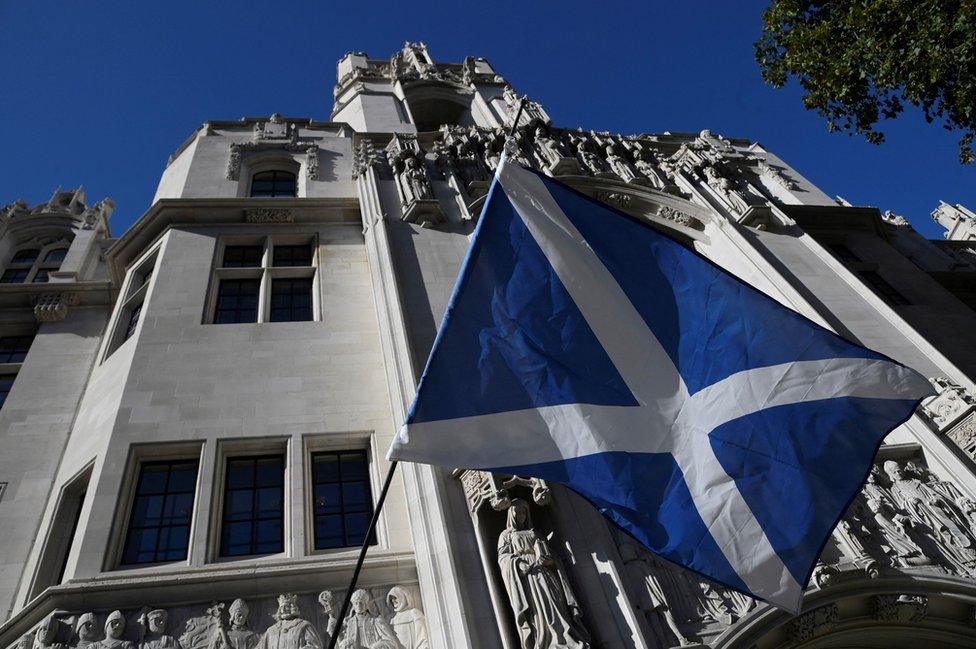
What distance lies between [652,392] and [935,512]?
21.2ft

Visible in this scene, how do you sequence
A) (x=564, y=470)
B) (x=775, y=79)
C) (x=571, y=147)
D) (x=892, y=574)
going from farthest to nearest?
(x=571, y=147)
(x=775, y=79)
(x=892, y=574)
(x=564, y=470)

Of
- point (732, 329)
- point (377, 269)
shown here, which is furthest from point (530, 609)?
point (377, 269)

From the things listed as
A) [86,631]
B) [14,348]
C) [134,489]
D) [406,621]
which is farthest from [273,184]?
[406,621]

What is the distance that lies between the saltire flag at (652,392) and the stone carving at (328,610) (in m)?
3.38

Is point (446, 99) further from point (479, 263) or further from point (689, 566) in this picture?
point (689, 566)

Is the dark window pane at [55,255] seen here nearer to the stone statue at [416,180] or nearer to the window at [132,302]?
the window at [132,302]

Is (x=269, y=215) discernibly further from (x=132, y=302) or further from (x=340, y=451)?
(x=340, y=451)

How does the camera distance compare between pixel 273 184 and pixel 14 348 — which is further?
pixel 273 184

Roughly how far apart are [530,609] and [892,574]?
6055 millimetres

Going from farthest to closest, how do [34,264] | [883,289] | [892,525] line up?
[34,264], [883,289], [892,525]

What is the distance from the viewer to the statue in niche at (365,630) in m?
10.1

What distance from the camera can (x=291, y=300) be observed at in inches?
720

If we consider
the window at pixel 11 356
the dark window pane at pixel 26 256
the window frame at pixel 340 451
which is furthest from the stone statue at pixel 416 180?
the dark window pane at pixel 26 256

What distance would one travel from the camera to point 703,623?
402 inches
